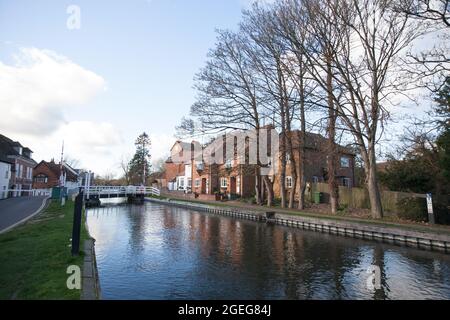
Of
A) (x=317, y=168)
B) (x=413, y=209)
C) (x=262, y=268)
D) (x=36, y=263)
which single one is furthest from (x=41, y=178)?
(x=413, y=209)

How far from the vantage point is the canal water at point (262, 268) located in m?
7.61

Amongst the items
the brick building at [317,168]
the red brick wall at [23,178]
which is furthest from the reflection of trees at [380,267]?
the red brick wall at [23,178]

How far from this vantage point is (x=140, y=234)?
648 inches

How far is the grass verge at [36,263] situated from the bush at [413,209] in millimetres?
16948

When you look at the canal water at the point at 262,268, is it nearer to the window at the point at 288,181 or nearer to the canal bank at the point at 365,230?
the canal bank at the point at 365,230

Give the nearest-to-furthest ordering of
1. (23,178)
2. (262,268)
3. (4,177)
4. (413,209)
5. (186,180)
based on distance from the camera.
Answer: (262,268) < (413,209) < (4,177) < (23,178) < (186,180)

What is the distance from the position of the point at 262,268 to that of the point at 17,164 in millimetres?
39636

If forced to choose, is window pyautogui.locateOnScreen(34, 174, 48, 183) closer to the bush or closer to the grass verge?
the grass verge

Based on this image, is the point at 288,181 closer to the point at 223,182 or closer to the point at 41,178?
the point at 223,182

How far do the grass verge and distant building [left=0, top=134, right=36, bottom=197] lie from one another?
27.4 metres

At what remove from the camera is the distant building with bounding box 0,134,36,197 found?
119ft

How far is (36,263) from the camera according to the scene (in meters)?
7.89

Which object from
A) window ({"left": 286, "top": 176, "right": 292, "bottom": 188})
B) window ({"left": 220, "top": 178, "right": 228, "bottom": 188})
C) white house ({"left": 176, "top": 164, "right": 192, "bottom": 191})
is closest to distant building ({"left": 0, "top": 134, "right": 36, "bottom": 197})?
white house ({"left": 176, "top": 164, "right": 192, "bottom": 191})
